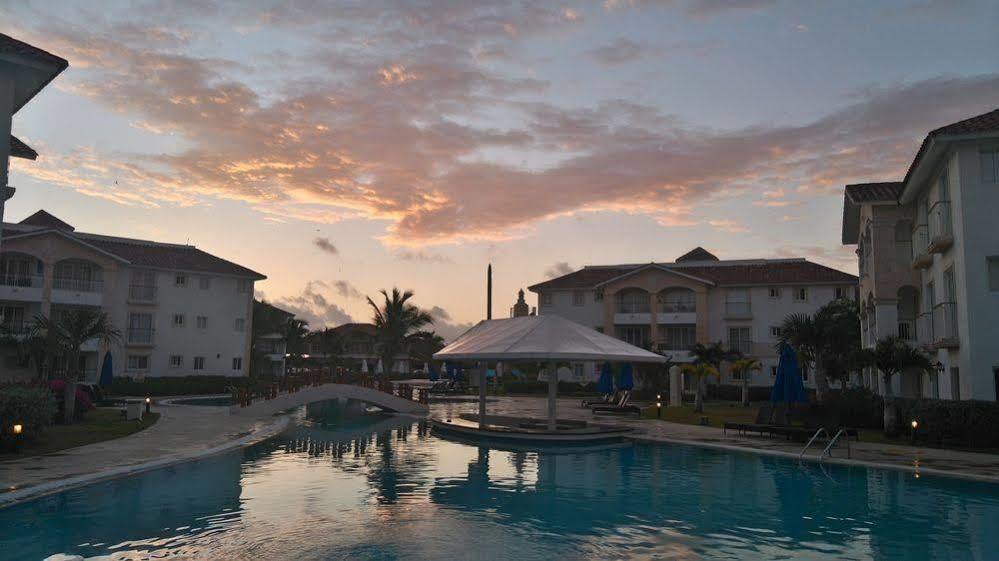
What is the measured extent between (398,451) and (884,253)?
23.2 metres

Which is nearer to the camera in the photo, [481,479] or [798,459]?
[481,479]

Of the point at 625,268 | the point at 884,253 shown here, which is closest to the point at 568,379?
the point at 625,268

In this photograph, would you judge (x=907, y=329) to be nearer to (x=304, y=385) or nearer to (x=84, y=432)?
(x=304, y=385)

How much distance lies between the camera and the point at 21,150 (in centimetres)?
2248

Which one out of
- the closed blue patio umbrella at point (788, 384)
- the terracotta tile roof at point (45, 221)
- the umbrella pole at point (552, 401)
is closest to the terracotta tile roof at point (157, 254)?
the terracotta tile roof at point (45, 221)

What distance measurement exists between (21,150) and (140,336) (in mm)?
27921

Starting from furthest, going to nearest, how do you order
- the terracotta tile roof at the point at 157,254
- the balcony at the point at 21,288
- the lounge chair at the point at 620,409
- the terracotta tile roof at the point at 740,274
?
1. the terracotta tile roof at the point at 740,274
2. the terracotta tile roof at the point at 157,254
3. the balcony at the point at 21,288
4. the lounge chair at the point at 620,409

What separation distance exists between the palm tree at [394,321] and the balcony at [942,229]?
38.1 meters

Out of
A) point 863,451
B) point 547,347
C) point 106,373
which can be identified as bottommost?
point 863,451

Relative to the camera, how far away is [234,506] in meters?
12.8

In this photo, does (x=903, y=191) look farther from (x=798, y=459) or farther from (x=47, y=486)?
(x=47, y=486)

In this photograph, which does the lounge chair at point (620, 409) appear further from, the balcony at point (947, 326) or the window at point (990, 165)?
the window at point (990, 165)

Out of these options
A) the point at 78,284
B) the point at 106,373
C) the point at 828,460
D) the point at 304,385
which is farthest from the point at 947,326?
the point at 78,284

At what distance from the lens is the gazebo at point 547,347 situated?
72.3 ft
